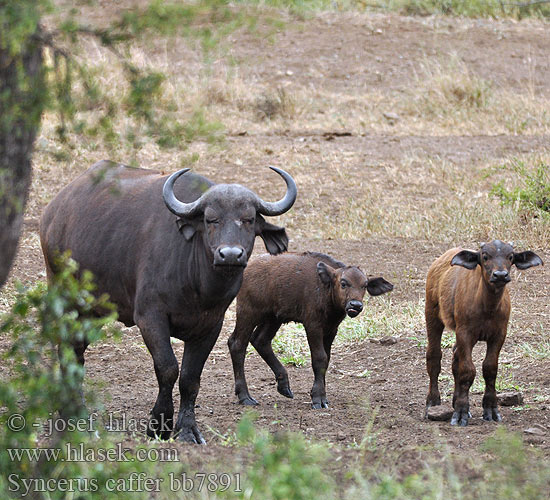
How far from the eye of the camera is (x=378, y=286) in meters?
9.36

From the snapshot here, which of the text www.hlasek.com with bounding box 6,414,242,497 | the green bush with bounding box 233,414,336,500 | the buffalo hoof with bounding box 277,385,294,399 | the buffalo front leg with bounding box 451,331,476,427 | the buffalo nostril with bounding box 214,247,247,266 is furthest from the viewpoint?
the buffalo hoof with bounding box 277,385,294,399

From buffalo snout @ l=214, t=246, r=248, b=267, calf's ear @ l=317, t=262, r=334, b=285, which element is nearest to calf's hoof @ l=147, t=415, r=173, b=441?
buffalo snout @ l=214, t=246, r=248, b=267

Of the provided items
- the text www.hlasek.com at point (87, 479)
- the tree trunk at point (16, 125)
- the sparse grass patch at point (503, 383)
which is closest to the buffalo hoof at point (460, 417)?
the sparse grass patch at point (503, 383)

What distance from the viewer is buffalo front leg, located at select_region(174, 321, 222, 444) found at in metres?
7.50

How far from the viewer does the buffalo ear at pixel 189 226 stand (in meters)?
7.48

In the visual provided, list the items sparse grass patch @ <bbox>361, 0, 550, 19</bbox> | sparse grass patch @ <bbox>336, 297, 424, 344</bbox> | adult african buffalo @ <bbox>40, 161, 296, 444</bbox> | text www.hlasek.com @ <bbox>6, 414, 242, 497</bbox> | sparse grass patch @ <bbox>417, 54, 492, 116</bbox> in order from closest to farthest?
text www.hlasek.com @ <bbox>6, 414, 242, 497</bbox>
adult african buffalo @ <bbox>40, 161, 296, 444</bbox>
sparse grass patch @ <bbox>336, 297, 424, 344</bbox>
sparse grass patch @ <bbox>417, 54, 492, 116</bbox>
sparse grass patch @ <bbox>361, 0, 550, 19</bbox>

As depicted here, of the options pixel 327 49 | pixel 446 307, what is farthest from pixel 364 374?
pixel 327 49

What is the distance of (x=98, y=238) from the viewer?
808 cm

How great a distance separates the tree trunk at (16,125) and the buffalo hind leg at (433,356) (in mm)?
4493

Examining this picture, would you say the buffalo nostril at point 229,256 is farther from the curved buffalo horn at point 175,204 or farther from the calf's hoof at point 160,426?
the calf's hoof at point 160,426

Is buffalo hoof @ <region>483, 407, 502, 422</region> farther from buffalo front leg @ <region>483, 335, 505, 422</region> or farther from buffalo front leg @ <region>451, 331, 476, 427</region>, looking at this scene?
buffalo front leg @ <region>451, 331, 476, 427</region>

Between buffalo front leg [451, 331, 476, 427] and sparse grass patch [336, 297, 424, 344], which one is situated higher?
buffalo front leg [451, 331, 476, 427]

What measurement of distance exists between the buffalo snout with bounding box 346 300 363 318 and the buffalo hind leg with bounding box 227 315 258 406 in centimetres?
117

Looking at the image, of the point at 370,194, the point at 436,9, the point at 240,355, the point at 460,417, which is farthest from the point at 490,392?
the point at 436,9
